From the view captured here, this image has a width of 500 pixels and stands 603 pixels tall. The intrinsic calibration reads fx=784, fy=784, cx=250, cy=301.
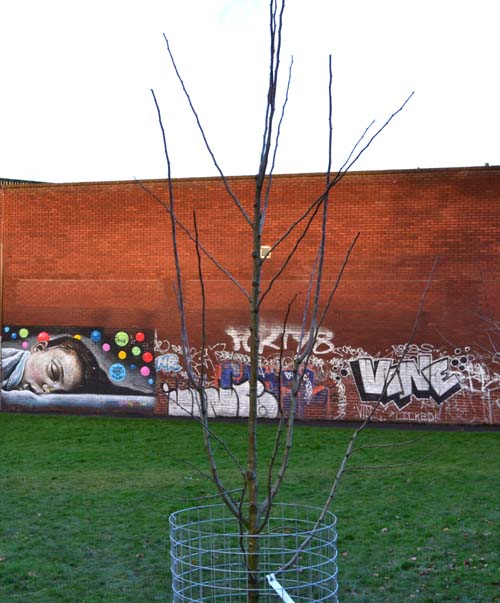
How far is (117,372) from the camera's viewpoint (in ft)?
66.5

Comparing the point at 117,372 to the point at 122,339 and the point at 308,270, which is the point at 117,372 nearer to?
the point at 122,339

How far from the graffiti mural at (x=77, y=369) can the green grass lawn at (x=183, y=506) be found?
3540mm

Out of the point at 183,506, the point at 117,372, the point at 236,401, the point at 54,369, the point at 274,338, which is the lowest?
the point at 183,506

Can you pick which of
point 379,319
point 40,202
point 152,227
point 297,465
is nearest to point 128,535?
point 297,465

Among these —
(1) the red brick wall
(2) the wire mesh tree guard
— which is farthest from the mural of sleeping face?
(2) the wire mesh tree guard

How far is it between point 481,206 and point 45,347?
11617mm

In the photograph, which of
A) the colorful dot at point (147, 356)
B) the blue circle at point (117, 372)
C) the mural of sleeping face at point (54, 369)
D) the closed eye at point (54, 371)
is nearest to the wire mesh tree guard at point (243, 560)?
the colorful dot at point (147, 356)

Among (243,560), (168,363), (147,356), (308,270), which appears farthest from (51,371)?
(243,560)

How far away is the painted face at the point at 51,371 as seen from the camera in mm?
20547

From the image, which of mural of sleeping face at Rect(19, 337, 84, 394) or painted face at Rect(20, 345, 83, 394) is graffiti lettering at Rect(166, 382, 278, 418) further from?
painted face at Rect(20, 345, 83, 394)

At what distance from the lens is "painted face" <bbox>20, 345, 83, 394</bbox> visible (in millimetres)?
20547

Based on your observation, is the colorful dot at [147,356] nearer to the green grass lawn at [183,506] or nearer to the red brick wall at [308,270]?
the red brick wall at [308,270]

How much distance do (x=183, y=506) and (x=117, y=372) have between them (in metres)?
10.8

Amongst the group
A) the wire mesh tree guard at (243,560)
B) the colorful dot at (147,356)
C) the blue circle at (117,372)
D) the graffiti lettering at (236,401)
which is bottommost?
the wire mesh tree guard at (243,560)
